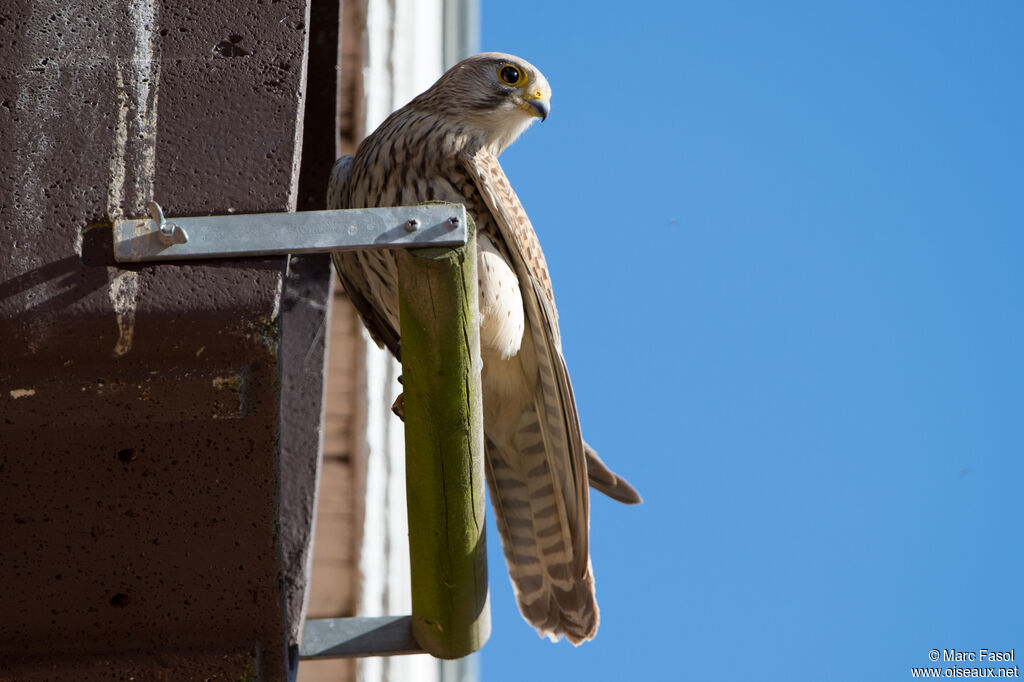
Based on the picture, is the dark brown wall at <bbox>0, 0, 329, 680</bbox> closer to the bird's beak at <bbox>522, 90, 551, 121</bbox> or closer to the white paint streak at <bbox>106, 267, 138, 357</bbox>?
the white paint streak at <bbox>106, 267, 138, 357</bbox>

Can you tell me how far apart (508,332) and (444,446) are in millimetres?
1003

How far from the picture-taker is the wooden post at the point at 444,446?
6.71ft

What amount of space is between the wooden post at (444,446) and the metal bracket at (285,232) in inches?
1.5

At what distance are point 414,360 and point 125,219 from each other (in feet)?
1.88

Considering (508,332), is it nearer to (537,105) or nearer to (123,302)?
(537,105)

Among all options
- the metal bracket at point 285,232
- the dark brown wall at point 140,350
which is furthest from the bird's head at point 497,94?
the metal bracket at point 285,232

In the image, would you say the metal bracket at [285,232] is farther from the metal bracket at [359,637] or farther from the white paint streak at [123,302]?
the metal bracket at [359,637]

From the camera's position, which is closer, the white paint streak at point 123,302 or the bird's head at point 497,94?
the white paint streak at point 123,302

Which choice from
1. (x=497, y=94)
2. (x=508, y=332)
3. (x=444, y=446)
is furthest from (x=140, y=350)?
(x=497, y=94)

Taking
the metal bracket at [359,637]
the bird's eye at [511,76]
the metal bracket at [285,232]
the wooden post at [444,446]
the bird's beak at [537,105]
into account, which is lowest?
the metal bracket at [359,637]

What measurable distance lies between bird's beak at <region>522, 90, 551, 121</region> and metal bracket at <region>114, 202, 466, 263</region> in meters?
1.69

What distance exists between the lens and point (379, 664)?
4.55 metres

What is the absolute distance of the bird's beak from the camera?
3.66m

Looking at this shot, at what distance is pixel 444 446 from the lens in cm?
214
